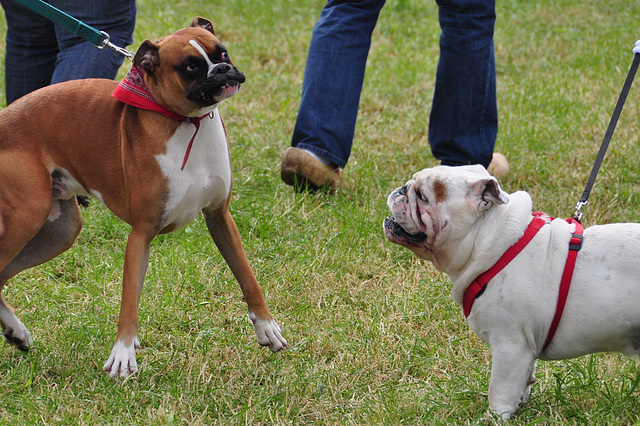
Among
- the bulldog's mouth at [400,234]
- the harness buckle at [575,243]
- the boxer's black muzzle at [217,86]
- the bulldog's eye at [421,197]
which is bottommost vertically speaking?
the bulldog's mouth at [400,234]

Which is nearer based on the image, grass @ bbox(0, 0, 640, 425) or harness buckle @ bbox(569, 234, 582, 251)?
harness buckle @ bbox(569, 234, 582, 251)

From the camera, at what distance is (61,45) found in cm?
385

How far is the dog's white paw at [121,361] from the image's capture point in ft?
9.64

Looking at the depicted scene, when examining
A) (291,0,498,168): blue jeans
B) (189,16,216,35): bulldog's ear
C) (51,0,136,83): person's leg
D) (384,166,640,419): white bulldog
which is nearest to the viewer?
(384,166,640,419): white bulldog

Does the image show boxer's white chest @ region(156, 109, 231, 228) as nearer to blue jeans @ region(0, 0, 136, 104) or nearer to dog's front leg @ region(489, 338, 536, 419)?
blue jeans @ region(0, 0, 136, 104)

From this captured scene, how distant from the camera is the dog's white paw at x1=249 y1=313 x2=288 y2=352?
3184 millimetres

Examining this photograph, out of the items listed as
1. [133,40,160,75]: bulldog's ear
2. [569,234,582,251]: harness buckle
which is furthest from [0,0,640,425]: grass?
[133,40,160,75]: bulldog's ear

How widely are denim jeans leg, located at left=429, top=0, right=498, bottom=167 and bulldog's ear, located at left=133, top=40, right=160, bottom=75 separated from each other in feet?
7.45

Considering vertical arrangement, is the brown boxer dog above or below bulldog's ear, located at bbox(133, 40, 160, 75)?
below

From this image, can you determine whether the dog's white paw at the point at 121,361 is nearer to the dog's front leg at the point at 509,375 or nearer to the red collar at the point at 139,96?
the red collar at the point at 139,96

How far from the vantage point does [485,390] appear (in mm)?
2875

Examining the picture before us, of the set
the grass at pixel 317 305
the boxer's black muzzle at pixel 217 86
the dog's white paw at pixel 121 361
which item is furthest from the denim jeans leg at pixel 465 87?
the dog's white paw at pixel 121 361

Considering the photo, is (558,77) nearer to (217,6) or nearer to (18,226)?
(217,6)

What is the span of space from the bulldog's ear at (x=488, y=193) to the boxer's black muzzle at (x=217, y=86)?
92cm
